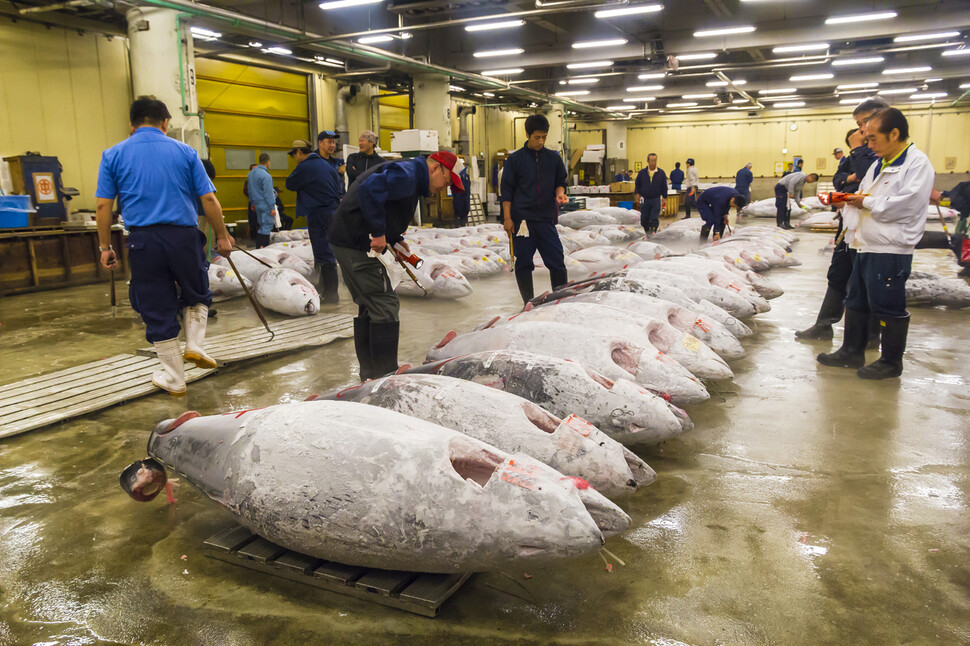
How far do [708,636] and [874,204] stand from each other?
10.7ft

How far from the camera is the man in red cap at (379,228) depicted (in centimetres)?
363

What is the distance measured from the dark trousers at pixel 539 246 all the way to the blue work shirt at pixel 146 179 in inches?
116

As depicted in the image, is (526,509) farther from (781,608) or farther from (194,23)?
(194,23)

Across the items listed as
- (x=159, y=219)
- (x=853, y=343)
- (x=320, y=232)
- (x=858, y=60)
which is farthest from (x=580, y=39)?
(x=159, y=219)

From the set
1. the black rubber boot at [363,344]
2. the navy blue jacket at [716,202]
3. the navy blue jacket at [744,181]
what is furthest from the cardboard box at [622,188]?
the black rubber boot at [363,344]

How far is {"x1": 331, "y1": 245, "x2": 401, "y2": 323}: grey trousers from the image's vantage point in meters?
3.88

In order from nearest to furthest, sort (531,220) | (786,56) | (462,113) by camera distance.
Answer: (531,220) → (786,56) → (462,113)

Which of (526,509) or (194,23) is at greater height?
(194,23)

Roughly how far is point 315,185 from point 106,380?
2984mm

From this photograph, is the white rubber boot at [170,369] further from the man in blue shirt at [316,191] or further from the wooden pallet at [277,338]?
the man in blue shirt at [316,191]

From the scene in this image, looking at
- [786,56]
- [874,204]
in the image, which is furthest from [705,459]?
[786,56]

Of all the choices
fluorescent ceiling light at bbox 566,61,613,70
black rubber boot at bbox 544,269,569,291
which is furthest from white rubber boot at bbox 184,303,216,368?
fluorescent ceiling light at bbox 566,61,613,70

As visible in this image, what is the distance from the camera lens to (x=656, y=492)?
2.83 m

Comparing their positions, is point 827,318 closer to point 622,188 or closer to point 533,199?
point 533,199
